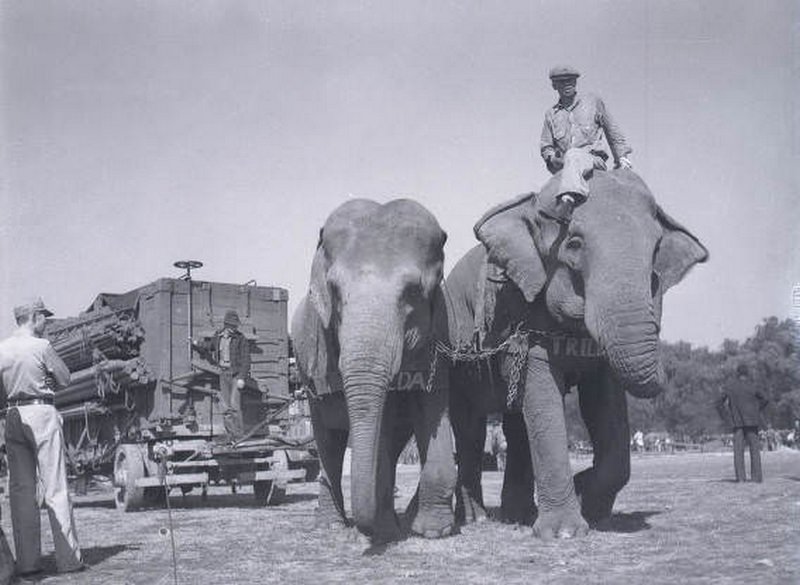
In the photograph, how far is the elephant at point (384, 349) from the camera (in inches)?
306

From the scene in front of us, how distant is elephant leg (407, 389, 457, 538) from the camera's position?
28.7ft

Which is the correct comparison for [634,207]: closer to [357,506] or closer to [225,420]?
[357,506]

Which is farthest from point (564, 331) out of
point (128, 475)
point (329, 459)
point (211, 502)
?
point (211, 502)

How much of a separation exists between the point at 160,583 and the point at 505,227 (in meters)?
4.38

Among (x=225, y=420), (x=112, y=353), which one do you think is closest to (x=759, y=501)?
(x=225, y=420)

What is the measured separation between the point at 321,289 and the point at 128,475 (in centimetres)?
893

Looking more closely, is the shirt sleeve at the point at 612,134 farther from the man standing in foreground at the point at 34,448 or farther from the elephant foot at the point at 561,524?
the man standing in foreground at the point at 34,448

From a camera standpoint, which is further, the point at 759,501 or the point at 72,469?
the point at 72,469

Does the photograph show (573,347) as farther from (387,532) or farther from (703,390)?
(703,390)

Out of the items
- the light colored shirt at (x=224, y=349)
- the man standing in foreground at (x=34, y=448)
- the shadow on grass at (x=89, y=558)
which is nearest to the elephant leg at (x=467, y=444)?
the shadow on grass at (x=89, y=558)

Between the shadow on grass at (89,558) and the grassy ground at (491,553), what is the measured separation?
0.02 meters

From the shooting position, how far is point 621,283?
765 cm

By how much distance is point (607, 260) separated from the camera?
7777 millimetres

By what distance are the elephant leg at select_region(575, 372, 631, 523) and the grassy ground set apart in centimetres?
30
